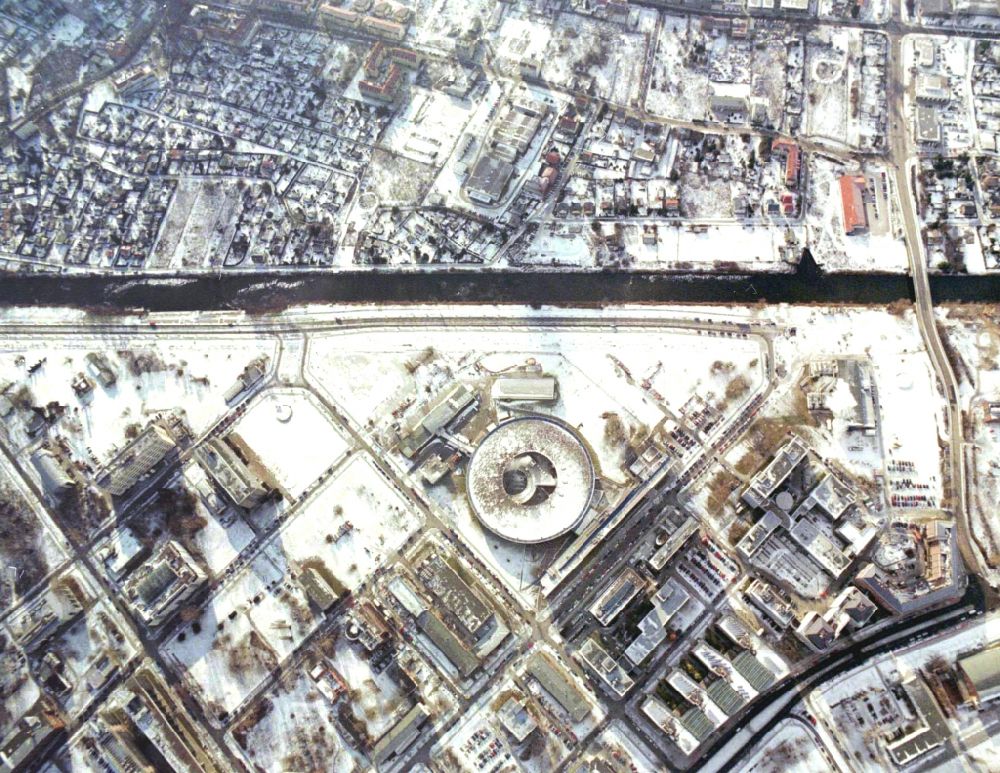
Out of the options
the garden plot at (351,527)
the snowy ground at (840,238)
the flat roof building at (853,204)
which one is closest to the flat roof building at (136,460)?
→ the garden plot at (351,527)

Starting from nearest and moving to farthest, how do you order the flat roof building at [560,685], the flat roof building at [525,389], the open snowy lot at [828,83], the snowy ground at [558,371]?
1. the flat roof building at [560,685]
2. the snowy ground at [558,371]
3. the flat roof building at [525,389]
4. the open snowy lot at [828,83]

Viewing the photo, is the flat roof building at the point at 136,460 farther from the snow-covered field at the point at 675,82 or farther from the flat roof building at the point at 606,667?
the snow-covered field at the point at 675,82

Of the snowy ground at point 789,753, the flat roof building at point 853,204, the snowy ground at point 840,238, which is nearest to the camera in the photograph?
the snowy ground at point 789,753

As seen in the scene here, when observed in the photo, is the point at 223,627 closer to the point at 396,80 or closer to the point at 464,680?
the point at 464,680

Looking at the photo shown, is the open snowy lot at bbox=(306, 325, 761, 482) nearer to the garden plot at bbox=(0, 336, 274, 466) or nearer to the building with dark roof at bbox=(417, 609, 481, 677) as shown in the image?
the garden plot at bbox=(0, 336, 274, 466)

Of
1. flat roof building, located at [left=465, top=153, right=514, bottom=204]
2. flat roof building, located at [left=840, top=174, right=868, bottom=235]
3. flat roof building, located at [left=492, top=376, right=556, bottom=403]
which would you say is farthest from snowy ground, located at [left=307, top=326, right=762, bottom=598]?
flat roof building, located at [left=840, top=174, right=868, bottom=235]

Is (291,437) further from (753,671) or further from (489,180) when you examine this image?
(753,671)
